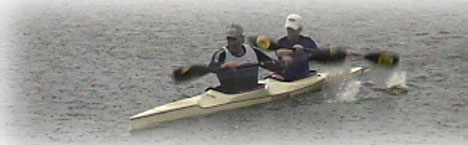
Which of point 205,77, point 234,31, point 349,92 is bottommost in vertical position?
point 349,92

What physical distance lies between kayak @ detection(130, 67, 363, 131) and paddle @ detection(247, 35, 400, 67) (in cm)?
22

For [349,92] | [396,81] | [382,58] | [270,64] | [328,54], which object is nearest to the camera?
[270,64]

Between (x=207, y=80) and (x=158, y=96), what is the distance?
2.07ft

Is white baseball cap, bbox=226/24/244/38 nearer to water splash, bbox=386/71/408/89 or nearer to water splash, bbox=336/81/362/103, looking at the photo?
water splash, bbox=336/81/362/103

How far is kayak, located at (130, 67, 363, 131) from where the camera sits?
8.12 m

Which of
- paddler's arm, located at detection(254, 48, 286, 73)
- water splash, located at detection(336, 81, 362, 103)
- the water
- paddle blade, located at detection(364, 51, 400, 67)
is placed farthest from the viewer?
paddle blade, located at detection(364, 51, 400, 67)

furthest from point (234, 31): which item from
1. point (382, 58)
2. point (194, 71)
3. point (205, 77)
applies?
point (382, 58)

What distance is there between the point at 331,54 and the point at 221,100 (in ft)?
4.14

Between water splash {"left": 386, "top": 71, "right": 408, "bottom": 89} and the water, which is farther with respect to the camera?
water splash {"left": 386, "top": 71, "right": 408, "bottom": 89}

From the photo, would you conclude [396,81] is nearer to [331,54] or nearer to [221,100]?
[331,54]

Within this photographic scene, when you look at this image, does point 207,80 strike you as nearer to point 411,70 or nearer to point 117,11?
point 411,70

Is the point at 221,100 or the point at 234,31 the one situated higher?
the point at 234,31

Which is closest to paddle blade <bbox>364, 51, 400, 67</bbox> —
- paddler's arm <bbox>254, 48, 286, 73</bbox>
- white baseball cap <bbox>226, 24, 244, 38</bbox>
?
paddler's arm <bbox>254, 48, 286, 73</bbox>

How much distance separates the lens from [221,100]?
858cm
